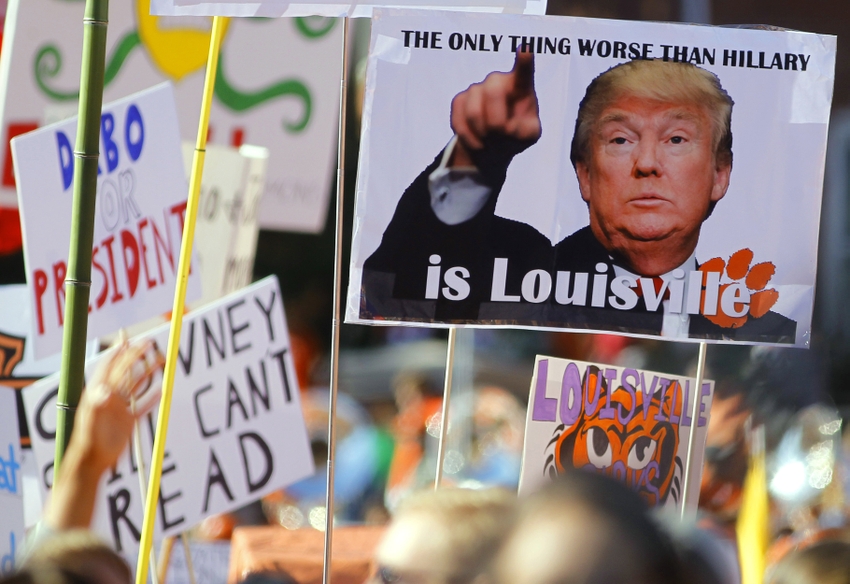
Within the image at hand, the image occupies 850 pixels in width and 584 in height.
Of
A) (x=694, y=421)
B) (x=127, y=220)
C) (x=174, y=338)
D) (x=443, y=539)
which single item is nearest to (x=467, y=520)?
(x=443, y=539)

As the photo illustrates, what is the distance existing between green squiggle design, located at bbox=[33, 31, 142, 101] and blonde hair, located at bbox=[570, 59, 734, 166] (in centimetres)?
381

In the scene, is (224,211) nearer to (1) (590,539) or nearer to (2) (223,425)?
(2) (223,425)

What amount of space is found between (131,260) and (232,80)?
10.2 ft

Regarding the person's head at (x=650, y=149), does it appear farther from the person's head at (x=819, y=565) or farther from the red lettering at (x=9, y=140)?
the red lettering at (x=9, y=140)

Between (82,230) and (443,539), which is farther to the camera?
(82,230)

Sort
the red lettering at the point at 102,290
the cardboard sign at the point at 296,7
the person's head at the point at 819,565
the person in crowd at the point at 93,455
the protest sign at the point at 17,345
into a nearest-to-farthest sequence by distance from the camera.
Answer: the person's head at the point at 819,565 → the person in crowd at the point at 93,455 → the cardboard sign at the point at 296,7 → the red lettering at the point at 102,290 → the protest sign at the point at 17,345

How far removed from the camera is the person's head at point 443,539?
1194mm

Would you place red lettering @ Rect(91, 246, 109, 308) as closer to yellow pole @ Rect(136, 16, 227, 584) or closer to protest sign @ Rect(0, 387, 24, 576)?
protest sign @ Rect(0, 387, 24, 576)

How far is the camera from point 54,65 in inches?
237

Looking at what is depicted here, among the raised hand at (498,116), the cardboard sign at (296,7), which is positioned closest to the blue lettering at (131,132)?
the cardboard sign at (296,7)

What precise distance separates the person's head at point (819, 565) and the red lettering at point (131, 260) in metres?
2.38

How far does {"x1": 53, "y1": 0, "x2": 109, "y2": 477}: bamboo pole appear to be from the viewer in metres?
2.42

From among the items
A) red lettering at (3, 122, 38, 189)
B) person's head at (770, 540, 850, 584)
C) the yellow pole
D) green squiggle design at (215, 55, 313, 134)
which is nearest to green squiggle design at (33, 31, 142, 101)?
red lettering at (3, 122, 38, 189)

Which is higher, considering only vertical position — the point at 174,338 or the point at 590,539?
the point at 590,539
